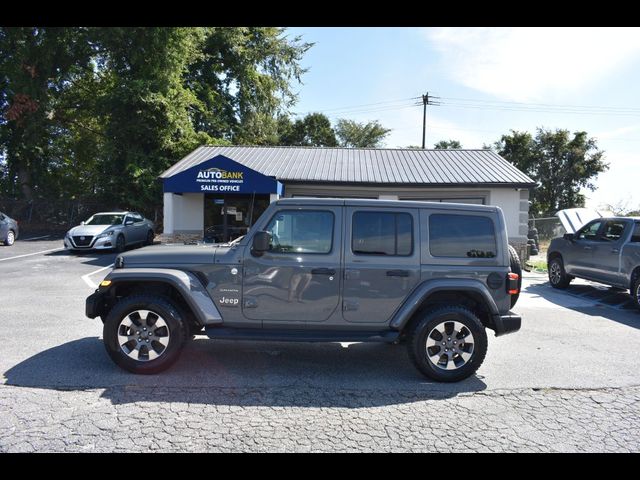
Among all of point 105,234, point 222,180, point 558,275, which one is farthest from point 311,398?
point 105,234

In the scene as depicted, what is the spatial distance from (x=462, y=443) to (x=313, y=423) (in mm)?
1190

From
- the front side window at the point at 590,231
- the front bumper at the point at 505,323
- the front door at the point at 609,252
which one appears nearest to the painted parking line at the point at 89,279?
the front bumper at the point at 505,323

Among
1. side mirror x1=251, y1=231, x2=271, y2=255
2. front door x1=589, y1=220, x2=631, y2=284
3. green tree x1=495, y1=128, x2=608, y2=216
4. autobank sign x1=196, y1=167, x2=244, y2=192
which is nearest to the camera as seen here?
side mirror x1=251, y1=231, x2=271, y2=255

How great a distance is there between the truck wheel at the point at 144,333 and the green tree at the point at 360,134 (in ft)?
139

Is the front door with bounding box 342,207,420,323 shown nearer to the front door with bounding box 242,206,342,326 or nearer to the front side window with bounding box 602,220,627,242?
the front door with bounding box 242,206,342,326

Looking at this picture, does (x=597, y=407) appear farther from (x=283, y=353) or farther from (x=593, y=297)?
(x=593, y=297)

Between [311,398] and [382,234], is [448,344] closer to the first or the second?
[382,234]

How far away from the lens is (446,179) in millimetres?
15844

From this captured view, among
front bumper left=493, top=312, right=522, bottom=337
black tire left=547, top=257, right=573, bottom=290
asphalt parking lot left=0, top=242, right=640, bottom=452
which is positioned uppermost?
front bumper left=493, top=312, right=522, bottom=337

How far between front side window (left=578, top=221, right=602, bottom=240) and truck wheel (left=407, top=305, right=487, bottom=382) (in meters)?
7.43

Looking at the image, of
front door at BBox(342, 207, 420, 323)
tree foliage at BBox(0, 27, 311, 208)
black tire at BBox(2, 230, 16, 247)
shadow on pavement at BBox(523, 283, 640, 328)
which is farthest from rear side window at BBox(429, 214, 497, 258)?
tree foliage at BBox(0, 27, 311, 208)

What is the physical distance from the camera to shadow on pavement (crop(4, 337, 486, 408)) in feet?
13.8

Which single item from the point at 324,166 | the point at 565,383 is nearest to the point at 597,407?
the point at 565,383

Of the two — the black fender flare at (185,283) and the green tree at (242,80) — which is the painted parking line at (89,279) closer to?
the black fender flare at (185,283)
